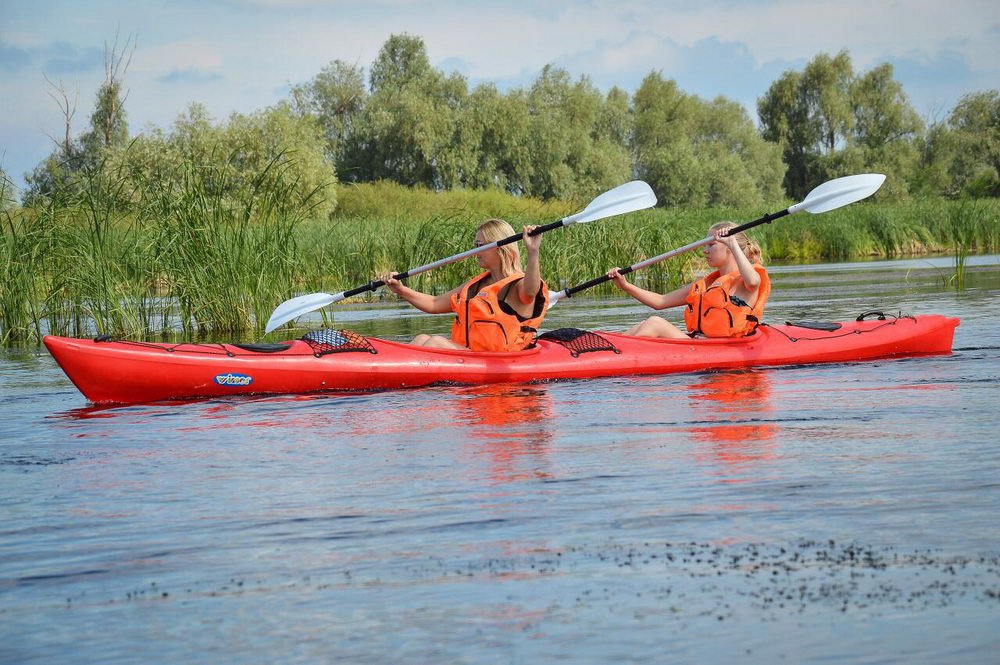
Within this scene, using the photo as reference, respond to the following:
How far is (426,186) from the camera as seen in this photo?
39.8 meters

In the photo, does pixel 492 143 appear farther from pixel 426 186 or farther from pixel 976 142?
pixel 976 142

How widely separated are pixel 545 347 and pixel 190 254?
306cm

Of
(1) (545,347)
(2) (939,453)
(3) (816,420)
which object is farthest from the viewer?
(1) (545,347)

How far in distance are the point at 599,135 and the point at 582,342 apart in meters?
42.8

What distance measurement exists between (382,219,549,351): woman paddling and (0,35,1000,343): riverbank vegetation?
6.66 feet

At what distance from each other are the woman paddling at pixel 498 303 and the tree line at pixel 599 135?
21.2 m

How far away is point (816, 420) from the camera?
4.69 metres

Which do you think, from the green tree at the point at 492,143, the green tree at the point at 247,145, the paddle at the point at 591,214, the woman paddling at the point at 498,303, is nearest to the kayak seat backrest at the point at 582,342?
the woman paddling at the point at 498,303

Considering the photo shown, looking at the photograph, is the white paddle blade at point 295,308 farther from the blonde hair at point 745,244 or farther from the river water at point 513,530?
the blonde hair at point 745,244

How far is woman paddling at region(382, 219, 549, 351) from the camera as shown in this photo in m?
6.05

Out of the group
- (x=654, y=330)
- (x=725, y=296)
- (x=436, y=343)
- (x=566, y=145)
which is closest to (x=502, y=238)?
(x=436, y=343)

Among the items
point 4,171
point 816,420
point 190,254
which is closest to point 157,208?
point 190,254

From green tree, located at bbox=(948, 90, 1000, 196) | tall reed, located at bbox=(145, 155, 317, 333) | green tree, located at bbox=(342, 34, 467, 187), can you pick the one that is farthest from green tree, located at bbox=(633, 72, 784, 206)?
tall reed, located at bbox=(145, 155, 317, 333)

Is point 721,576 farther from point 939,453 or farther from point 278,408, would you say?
point 278,408
